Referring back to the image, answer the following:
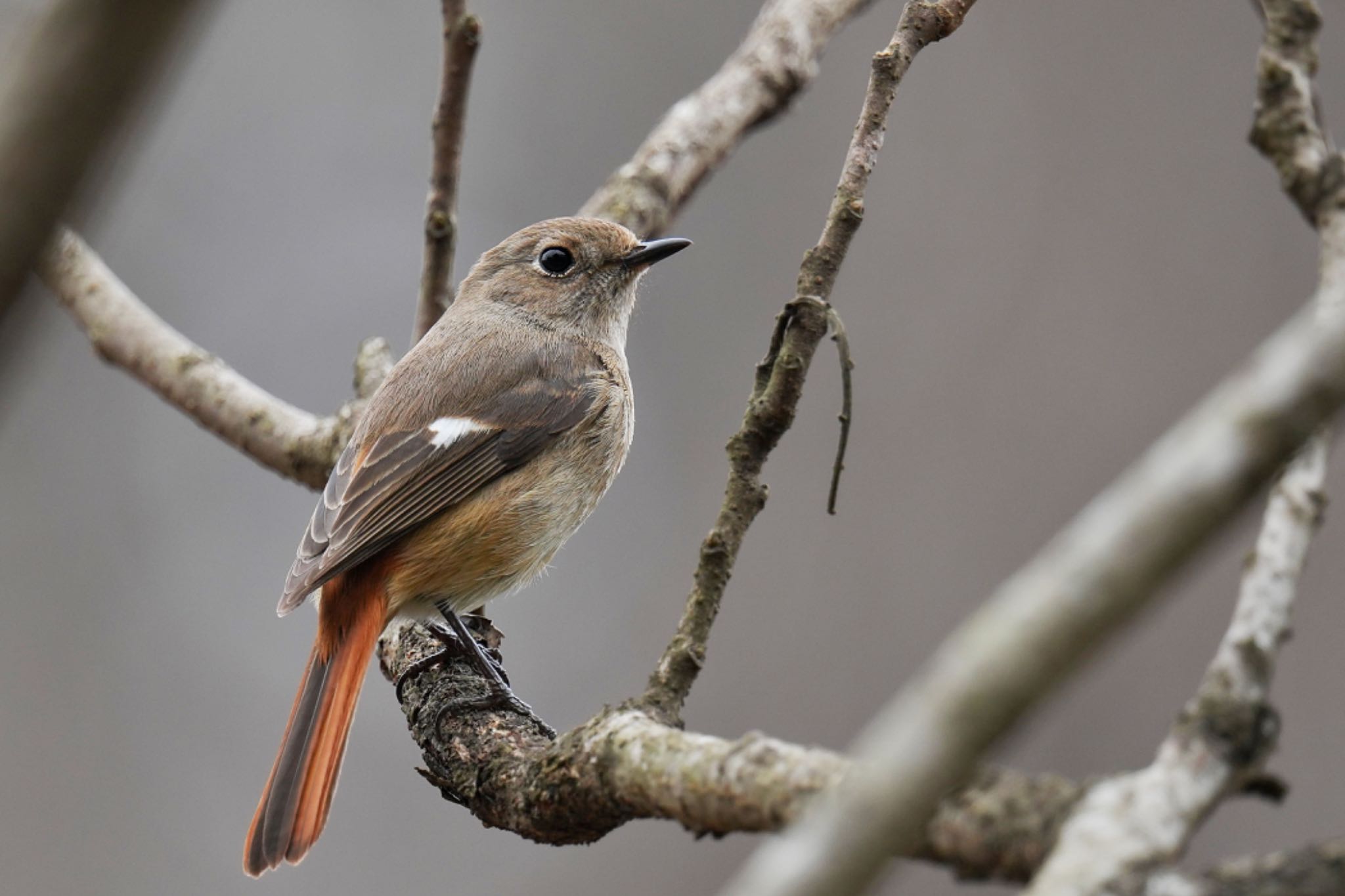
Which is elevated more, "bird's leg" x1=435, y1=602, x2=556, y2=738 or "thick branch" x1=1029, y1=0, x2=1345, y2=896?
"bird's leg" x1=435, y1=602, x2=556, y2=738

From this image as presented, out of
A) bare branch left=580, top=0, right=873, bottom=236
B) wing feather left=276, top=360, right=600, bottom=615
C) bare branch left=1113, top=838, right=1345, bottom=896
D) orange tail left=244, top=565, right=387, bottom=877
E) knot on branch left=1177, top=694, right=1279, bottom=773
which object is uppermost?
bare branch left=580, top=0, right=873, bottom=236

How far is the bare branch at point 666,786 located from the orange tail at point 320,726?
215 millimetres

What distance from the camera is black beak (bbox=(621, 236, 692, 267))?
4.50m

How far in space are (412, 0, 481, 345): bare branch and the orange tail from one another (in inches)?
47.4

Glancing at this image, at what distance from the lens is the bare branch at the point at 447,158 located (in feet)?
12.2

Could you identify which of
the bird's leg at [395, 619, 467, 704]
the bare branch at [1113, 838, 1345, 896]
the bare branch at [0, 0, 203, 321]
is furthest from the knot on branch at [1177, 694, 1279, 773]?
the bird's leg at [395, 619, 467, 704]

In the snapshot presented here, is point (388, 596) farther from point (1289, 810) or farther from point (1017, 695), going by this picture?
point (1289, 810)

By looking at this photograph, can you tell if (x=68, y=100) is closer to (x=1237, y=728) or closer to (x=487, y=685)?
(x=1237, y=728)

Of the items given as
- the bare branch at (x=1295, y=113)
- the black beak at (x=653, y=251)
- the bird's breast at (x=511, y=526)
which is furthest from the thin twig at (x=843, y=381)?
the black beak at (x=653, y=251)

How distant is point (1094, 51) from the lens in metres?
8.15

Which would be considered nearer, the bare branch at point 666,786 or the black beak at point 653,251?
the bare branch at point 666,786

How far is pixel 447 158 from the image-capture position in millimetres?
4047

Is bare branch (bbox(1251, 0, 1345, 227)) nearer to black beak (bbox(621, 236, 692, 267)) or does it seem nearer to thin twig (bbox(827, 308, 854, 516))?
thin twig (bbox(827, 308, 854, 516))

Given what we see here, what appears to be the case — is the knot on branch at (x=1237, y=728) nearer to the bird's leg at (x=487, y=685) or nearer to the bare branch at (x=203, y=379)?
the bird's leg at (x=487, y=685)
